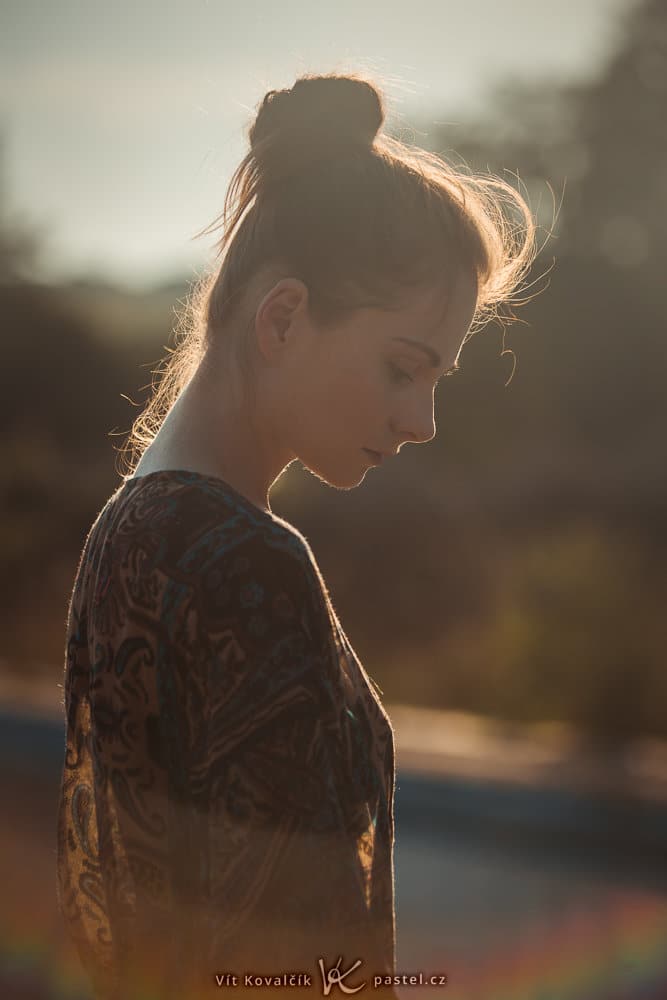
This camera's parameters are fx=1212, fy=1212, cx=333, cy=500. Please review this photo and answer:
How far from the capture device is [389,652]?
1231cm

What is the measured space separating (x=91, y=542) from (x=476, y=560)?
1282 centimetres

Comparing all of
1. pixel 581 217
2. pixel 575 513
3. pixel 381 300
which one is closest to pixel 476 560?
pixel 575 513

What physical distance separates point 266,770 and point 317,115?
0.81 meters

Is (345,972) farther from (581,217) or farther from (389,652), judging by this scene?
(581,217)

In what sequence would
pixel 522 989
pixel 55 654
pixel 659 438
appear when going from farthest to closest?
pixel 659 438
pixel 55 654
pixel 522 989

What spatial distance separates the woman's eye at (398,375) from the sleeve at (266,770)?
12.0 inches

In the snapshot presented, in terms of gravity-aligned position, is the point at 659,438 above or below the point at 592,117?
below

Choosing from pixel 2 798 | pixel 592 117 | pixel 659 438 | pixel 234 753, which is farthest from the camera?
pixel 592 117

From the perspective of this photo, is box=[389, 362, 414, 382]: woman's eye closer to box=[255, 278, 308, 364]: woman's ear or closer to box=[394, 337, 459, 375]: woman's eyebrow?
box=[394, 337, 459, 375]: woman's eyebrow

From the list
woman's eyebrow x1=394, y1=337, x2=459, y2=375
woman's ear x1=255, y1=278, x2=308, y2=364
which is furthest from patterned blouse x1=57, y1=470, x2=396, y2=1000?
woman's eyebrow x1=394, y1=337, x2=459, y2=375

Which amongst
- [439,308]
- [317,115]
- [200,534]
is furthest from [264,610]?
[317,115]

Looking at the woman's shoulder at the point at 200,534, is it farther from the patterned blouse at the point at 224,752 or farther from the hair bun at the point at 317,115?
the hair bun at the point at 317,115

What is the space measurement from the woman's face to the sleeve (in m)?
0.24

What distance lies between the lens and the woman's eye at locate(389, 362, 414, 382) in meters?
1.41
